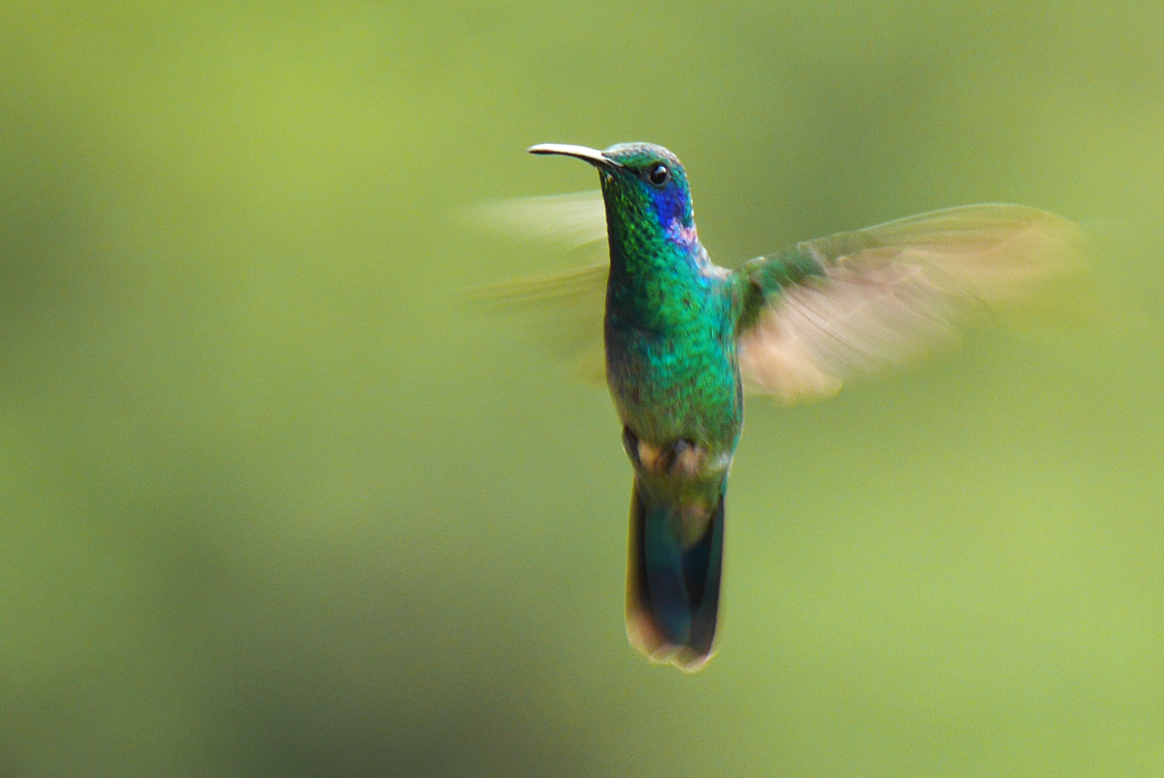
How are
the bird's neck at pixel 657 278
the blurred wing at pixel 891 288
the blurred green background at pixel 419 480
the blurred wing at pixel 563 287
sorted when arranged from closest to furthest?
1. the blurred wing at pixel 891 288
2. the bird's neck at pixel 657 278
3. the blurred wing at pixel 563 287
4. the blurred green background at pixel 419 480

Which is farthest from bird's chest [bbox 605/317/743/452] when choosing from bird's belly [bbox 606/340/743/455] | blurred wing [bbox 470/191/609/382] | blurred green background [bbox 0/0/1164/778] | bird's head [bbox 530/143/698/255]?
blurred green background [bbox 0/0/1164/778]

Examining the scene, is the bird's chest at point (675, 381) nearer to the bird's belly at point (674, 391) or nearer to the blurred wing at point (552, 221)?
the bird's belly at point (674, 391)

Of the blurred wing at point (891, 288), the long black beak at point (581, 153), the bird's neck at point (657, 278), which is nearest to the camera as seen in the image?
the long black beak at point (581, 153)

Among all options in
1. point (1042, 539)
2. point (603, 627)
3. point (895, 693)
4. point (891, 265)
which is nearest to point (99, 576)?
point (603, 627)

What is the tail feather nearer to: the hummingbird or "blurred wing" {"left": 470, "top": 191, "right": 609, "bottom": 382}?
the hummingbird

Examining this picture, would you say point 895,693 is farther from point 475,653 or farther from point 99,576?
point 99,576

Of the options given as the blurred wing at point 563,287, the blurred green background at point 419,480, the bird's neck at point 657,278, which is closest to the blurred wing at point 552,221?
the blurred wing at point 563,287

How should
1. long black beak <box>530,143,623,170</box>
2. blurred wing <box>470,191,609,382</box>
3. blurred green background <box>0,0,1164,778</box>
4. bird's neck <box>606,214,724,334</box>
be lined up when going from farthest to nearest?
blurred green background <box>0,0,1164,778</box>
blurred wing <box>470,191,609,382</box>
bird's neck <box>606,214,724,334</box>
long black beak <box>530,143,623,170</box>

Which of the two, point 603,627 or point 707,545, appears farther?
point 603,627
